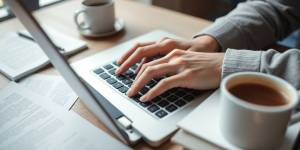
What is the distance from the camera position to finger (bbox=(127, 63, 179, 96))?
632 millimetres

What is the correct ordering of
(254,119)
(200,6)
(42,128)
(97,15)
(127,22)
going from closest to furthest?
(254,119) → (42,128) → (97,15) → (127,22) → (200,6)

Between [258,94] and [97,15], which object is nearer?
[258,94]

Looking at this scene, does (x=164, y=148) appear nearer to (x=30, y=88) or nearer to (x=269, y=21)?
(x=30, y=88)

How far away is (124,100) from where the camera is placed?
63 cm

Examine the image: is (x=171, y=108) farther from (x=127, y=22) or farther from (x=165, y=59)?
(x=127, y=22)

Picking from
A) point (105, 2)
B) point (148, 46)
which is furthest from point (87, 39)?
point (148, 46)

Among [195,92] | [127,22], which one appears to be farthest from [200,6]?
[195,92]

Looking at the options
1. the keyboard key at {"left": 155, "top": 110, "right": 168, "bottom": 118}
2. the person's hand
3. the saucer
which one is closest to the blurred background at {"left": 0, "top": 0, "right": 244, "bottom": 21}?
the saucer

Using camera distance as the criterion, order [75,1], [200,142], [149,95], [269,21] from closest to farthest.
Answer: [200,142] → [149,95] → [269,21] → [75,1]

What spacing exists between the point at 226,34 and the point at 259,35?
4.0 inches

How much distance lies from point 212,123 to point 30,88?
41cm

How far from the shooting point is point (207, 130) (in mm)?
507

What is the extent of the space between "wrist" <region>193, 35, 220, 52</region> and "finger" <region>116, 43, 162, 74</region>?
10 cm

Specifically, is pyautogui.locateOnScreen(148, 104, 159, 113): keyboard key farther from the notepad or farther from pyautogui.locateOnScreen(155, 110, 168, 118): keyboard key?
the notepad
